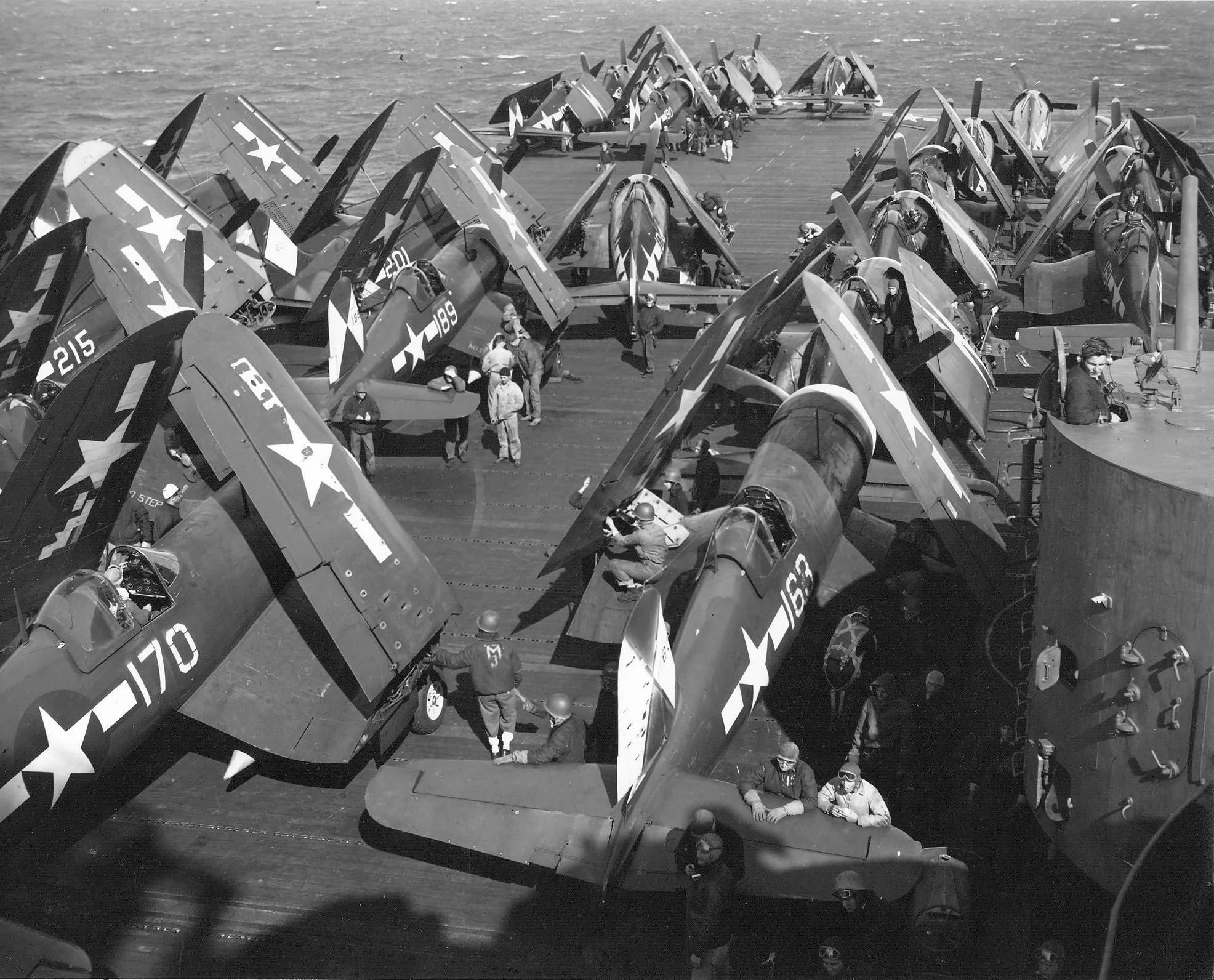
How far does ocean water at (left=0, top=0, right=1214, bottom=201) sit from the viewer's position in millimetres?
65938

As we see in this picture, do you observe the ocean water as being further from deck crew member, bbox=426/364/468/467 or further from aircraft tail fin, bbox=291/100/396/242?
deck crew member, bbox=426/364/468/467

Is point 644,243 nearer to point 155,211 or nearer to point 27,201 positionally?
point 155,211

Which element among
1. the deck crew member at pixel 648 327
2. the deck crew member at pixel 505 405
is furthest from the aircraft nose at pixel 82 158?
the deck crew member at pixel 648 327

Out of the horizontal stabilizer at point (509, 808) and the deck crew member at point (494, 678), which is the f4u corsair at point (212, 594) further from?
the horizontal stabilizer at point (509, 808)

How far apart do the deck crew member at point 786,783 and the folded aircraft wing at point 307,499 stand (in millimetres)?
3283

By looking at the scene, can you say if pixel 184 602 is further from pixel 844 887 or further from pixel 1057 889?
pixel 1057 889

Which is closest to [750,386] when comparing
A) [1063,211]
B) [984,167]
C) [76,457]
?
[76,457]

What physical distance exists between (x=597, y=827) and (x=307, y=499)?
12.4ft

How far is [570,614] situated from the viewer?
12.4 metres

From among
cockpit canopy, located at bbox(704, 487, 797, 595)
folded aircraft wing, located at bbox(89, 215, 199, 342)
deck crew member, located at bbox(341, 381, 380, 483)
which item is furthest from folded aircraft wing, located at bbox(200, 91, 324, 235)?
cockpit canopy, located at bbox(704, 487, 797, 595)

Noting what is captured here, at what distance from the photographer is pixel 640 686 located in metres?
7.57

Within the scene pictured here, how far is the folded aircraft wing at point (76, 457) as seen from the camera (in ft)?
34.5

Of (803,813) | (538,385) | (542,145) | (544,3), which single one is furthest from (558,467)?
(544,3)

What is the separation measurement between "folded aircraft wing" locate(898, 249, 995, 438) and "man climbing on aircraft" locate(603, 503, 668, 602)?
5.29m
